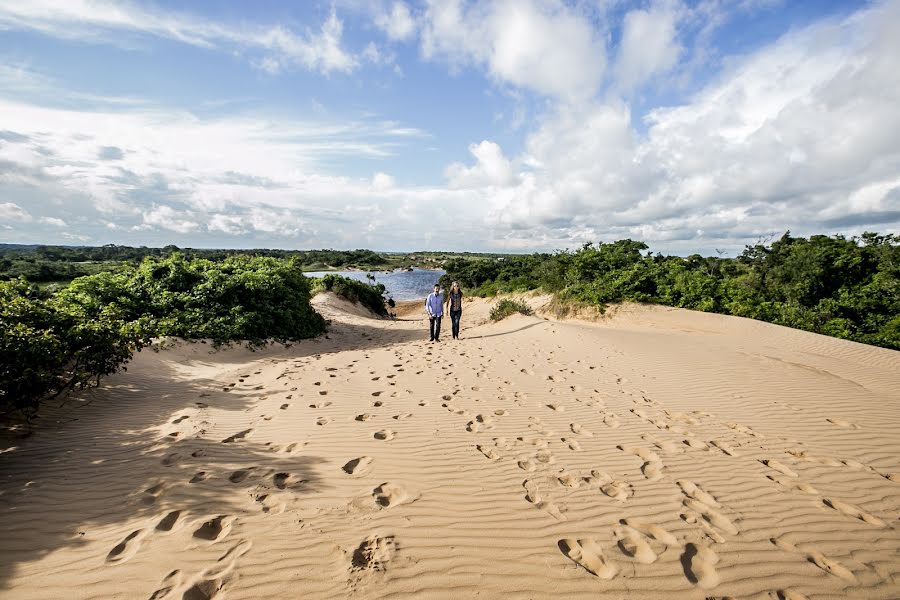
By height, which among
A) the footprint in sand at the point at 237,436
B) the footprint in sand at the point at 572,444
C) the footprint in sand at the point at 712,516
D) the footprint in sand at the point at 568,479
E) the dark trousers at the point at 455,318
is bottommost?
the footprint in sand at the point at 237,436

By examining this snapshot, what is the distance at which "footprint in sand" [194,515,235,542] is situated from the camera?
2745 mm

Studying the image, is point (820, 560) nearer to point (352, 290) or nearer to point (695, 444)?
point (695, 444)

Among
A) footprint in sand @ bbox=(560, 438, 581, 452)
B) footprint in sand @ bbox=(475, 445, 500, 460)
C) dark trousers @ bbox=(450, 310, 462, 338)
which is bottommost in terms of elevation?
footprint in sand @ bbox=(560, 438, 581, 452)

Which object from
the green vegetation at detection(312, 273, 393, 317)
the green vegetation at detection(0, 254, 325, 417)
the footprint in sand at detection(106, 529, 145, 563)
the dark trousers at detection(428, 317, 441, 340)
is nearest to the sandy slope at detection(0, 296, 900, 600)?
the footprint in sand at detection(106, 529, 145, 563)

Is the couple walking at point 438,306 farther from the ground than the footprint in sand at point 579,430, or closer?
farther from the ground

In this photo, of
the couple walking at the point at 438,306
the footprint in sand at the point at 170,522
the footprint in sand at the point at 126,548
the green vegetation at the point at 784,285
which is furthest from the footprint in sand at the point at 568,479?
the green vegetation at the point at 784,285

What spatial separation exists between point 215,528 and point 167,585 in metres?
0.52

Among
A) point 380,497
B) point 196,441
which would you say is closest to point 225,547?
point 380,497

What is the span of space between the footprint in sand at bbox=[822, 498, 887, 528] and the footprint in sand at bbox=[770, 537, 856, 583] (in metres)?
0.90

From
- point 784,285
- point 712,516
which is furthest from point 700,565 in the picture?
point 784,285

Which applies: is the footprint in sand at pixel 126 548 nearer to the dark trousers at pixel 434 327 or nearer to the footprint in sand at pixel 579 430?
the footprint in sand at pixel 579 430

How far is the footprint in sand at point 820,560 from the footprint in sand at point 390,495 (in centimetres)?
299

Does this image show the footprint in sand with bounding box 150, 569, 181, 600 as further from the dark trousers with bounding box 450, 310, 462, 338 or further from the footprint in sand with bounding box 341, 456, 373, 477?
the dark trousers with bounding box 450, 310, 462, 338

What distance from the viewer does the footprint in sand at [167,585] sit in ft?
7.41
